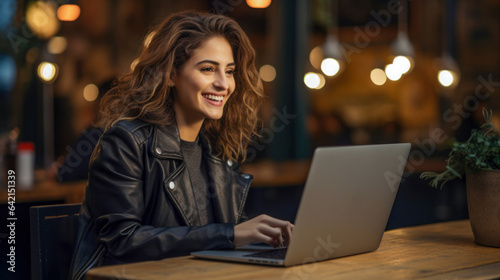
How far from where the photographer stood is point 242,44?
2666 mm

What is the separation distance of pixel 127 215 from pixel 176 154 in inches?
13.2

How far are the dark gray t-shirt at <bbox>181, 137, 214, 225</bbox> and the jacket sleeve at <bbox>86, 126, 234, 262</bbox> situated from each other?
0.24 m

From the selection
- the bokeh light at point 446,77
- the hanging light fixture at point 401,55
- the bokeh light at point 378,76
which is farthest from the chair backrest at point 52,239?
the bokeh light at point 378,76

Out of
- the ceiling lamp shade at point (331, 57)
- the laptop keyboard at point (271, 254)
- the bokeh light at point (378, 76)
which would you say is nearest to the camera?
the laptop keyboard at point (271, 254)

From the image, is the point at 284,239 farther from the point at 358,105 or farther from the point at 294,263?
the point at 358,105

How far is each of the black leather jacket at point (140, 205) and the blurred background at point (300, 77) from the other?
1280mm

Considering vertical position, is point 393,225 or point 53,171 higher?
point 53,171

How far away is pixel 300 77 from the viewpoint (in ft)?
23.7

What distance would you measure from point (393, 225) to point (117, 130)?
4186mm

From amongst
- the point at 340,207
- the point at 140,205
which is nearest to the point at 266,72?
the point at 140,205

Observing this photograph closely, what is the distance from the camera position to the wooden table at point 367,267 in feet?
5.45

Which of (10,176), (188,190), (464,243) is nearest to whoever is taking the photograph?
(464,243)

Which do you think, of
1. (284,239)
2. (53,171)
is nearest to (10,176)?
(53,171)

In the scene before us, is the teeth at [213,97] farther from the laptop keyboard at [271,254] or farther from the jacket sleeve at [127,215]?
the laptop keyboard at [271,254]
